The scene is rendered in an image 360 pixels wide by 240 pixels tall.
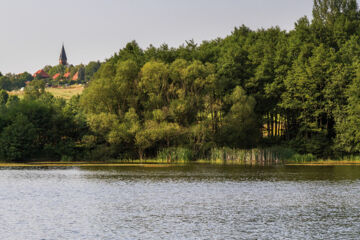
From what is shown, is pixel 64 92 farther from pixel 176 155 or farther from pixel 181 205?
pixel 181 205

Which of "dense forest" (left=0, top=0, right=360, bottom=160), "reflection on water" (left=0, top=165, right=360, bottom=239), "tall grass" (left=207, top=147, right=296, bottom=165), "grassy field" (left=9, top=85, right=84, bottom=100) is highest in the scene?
"grassy field" (left=9, top=85, right=84, bottom=100)

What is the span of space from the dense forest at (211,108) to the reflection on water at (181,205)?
73.9 feet

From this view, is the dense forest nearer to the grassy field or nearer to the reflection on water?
the reflection on water

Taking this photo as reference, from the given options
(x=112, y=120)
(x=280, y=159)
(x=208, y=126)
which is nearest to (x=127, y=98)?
(x=112, y=120)

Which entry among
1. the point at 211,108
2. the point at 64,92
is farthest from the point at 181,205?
the point at 64,92

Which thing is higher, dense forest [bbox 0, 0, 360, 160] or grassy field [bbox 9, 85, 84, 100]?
grassy field [bbox 9, 85, 84, 100]

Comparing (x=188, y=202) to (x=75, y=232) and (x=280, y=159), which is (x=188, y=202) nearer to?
(x=75, y=232)

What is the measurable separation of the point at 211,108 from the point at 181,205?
48.7 meters

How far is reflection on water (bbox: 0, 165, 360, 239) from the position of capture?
28141 mm

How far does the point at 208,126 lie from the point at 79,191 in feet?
138

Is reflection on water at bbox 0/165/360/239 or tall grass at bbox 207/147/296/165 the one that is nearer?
reflection on water at bbox 0/165/360/239

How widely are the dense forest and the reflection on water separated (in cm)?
2253

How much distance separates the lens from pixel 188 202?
127 ft

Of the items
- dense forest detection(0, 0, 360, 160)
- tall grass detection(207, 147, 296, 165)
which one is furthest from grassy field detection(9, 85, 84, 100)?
tall grass detection(207, 147, 296, 165)
